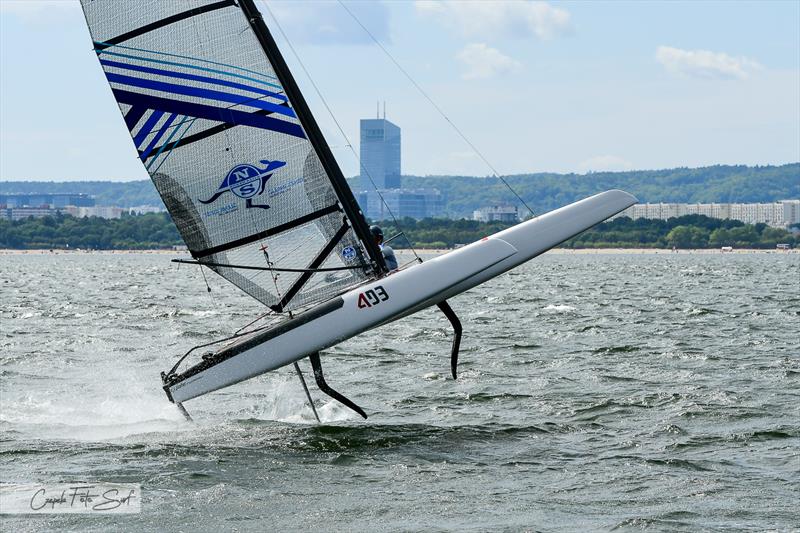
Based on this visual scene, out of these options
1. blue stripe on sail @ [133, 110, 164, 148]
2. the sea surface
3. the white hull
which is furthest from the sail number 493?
blue stripe on sail @ [133, 110, 164, 148]

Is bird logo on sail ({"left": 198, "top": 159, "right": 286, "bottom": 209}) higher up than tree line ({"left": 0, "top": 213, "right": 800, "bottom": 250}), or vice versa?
bird logo on sail ({"left": 198, "top": 159, "right": 286, "bottom": 209})

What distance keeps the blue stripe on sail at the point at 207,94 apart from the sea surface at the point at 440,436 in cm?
296

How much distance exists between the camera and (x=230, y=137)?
1093 cm

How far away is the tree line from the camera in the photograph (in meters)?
145

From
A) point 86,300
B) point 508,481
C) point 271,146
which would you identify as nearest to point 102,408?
point 271,146

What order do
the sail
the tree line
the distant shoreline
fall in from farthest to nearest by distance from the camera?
the tree line
the distant shoreline
the sail

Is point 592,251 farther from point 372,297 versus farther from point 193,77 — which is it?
point 372,297

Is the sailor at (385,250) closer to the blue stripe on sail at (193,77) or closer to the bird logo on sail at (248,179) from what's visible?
the bird logo on sail at (248,179)

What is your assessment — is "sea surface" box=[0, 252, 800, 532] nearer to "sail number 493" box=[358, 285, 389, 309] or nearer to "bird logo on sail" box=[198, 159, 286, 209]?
"sail number 493" box=[358, 285, 389, 309]

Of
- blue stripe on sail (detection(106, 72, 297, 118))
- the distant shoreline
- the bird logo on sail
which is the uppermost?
blue stripe on sail (detection(106, 72, 297, 118))

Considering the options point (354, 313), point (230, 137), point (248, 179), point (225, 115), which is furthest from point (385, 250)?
point (225, 115)

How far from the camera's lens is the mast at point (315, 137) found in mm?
10797

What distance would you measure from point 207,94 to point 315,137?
3.50ft

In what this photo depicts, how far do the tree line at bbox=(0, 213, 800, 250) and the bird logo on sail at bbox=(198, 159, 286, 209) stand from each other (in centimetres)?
12313
